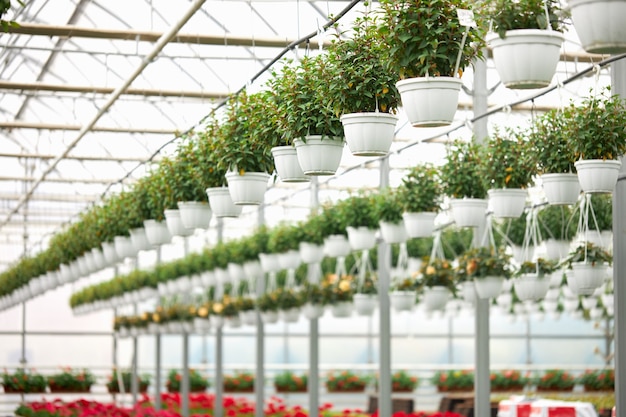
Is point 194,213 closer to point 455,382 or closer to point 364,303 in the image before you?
point 364,303

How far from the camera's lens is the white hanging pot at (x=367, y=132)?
436 centimetres

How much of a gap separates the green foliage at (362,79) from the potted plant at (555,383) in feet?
50.4

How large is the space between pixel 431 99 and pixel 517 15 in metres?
0.45

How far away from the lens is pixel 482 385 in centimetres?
825

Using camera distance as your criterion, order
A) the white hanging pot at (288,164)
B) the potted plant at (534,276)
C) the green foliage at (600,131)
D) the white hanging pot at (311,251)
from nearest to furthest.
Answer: the white hanging pot at (288,164) → the green foliage at (600,131) → the potted plant at (534,276) → the white hanging pot at (311,251)

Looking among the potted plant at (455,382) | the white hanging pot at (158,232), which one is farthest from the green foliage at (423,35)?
the potted plant at (455,382)

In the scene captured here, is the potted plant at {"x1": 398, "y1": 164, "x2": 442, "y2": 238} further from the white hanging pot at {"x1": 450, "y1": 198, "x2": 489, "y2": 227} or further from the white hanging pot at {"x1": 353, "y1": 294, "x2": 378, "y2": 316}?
the white hanging pot at {"x1": 353, "y1": 294, "x2": 378, "y2": 316}

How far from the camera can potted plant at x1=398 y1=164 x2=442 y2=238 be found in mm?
7996

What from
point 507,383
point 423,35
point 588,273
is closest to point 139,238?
point 588,273

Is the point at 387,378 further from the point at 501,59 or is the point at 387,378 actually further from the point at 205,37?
the point at 501,59

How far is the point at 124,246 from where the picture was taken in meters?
9.81

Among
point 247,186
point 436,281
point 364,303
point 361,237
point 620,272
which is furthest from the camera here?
point 364,303

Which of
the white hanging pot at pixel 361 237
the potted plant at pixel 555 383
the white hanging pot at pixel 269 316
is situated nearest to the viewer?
the white hanging pot at pixel 361 237

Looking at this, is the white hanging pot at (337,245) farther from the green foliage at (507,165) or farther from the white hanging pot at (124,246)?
the green foliage at (507,165)
